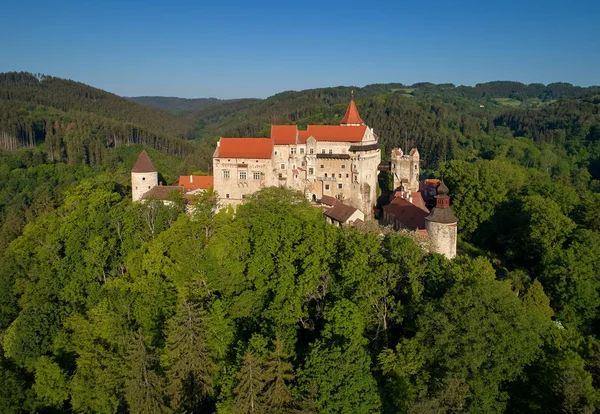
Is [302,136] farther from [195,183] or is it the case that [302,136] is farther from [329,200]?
[195,183]

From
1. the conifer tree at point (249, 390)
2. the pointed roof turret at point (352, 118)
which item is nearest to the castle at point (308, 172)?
the pointed roof turret at point (352, 118)

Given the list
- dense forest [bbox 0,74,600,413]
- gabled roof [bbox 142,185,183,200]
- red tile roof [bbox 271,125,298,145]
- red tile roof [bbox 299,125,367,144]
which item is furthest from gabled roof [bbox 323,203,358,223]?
gabled roof [bbox 142,185,183,200]

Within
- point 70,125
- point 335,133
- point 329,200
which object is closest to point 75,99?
point 70,125

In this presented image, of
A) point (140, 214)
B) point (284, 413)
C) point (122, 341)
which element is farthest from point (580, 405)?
point (140, 214)

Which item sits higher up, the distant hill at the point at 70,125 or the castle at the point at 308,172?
the distant hill at the point at 70,125

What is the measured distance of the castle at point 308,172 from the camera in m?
50.5

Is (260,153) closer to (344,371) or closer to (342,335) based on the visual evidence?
(342,335)

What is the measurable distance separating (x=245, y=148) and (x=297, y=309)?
23940mm

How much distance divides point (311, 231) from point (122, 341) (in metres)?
14.2

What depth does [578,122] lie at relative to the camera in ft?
452

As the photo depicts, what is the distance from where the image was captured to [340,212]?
161 feet

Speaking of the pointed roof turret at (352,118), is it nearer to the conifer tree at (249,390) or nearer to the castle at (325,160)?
the castle at (325,160)

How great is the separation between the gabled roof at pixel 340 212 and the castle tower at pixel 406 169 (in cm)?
1294

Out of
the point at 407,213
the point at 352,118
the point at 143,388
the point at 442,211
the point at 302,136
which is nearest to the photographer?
the point at 143,388
